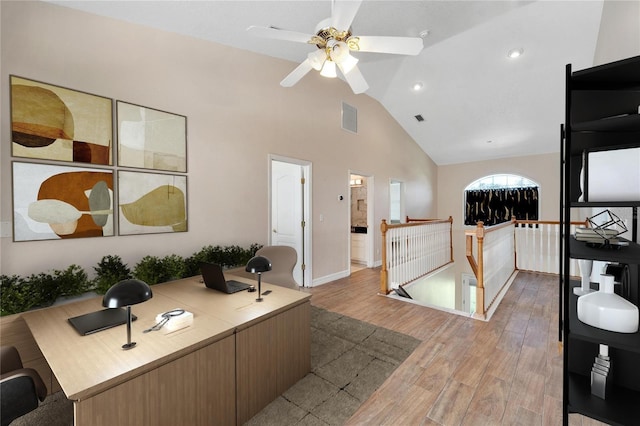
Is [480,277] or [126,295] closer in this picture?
[126,295]

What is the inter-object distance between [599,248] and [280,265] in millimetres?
2744

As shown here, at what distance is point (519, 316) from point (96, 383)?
153 inches

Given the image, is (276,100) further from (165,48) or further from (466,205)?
(466,205)

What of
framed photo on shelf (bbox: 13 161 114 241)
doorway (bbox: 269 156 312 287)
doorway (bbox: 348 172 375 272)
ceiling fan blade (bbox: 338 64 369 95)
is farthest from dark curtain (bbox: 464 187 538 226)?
framed photo on shelf (bbox: 13 161 114 241)

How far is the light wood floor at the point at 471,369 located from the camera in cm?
170

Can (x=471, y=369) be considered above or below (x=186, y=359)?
below

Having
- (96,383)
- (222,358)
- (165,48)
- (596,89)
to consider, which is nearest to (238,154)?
(165,48)

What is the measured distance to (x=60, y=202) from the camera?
2199 mm

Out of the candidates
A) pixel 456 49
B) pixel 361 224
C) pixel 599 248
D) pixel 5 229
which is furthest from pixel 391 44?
pixel 361 224

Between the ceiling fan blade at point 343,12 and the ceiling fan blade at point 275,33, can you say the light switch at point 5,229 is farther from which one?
the ceiling fan blade at point 343,12

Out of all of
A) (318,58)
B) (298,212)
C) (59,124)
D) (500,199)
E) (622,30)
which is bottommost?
(298,212)

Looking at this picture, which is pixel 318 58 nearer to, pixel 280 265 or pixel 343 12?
pixel 343 12

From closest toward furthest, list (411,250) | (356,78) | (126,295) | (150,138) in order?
1. (126,295)
2. (356,78)
3. (150,138)
4. (411,250)

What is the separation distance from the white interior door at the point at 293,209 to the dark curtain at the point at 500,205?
5701 millimetres
